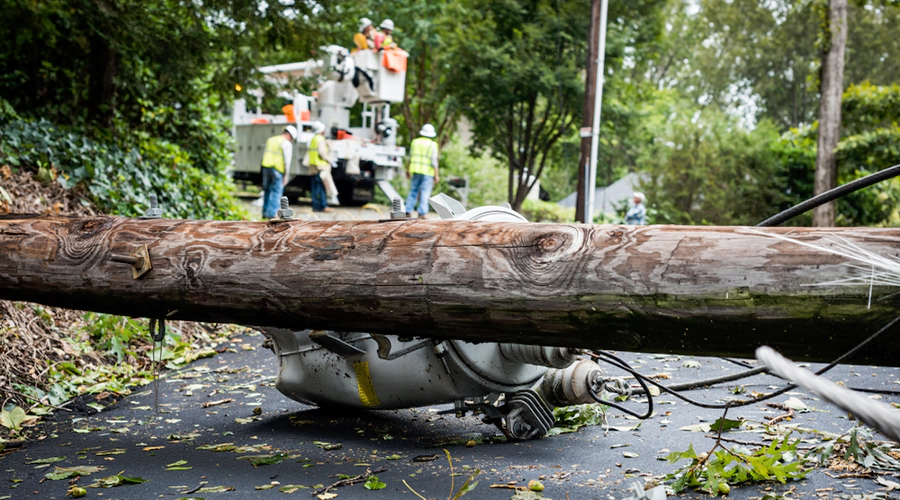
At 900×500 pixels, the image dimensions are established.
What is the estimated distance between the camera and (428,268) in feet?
10.7

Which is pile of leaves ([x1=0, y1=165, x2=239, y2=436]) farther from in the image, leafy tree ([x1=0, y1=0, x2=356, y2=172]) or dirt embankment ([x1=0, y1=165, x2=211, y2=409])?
leafy tree ([x1=0, y1=0, x2=356, y2=172])

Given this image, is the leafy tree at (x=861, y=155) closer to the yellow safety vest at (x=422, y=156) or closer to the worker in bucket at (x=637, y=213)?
the worker in bucket at (x=637, y=213)

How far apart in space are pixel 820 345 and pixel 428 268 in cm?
140

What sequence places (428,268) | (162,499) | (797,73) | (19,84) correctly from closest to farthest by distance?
1. (428,268)
2. (162,499)
3. (19,84)
4. (797,73)

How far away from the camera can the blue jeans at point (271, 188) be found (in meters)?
13.9

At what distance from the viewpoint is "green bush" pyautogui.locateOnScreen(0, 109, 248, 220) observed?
8.30 metres

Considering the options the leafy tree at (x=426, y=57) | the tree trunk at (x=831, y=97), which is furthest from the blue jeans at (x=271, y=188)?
the tree trunk at (x=831, y=97)

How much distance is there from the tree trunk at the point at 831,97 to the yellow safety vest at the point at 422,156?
25.4 ft

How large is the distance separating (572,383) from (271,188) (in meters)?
10.6

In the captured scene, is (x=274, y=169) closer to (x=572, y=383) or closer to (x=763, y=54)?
(x=572, y=383)

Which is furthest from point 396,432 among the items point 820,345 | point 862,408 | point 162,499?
point 862,408

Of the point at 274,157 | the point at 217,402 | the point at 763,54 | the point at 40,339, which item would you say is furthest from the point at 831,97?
the point at 763,54

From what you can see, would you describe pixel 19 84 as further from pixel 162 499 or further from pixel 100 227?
pixel 162 499

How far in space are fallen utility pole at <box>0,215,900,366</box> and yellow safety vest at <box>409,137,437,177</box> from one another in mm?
11403
